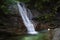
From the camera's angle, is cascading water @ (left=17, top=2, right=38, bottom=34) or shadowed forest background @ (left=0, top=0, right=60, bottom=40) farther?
cascading water @ (left=17, top=2, right=38, bottom=34)

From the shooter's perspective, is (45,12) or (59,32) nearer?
(59,32)

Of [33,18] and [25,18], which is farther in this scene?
[33,18]

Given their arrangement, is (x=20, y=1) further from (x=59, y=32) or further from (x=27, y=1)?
(x=59, y=32)

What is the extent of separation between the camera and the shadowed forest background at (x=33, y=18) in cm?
979

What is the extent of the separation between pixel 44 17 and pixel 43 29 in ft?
4.73

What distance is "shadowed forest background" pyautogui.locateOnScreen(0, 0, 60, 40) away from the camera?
9.79 metres

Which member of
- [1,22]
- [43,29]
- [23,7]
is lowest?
[43,29]

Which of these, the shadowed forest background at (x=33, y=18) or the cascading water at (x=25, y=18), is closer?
the shadowed forest background at (x=33, y=18)

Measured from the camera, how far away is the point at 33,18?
12953mm

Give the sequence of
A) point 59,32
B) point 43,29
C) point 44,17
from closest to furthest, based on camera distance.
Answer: point 59,32, point 43,29, point 44,17

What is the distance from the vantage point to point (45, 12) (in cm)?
1363

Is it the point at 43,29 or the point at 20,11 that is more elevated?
the point at 20,11

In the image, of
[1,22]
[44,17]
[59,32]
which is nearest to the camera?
[59,32]

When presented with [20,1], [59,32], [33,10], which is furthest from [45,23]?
[59,32]
